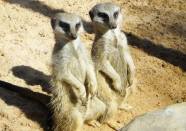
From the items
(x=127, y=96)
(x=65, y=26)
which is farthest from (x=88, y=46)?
(x=65, y=26)

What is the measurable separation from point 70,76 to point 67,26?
16.6 inches

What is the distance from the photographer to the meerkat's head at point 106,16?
5.06 m

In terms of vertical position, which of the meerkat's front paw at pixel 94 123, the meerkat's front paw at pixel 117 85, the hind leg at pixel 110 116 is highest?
the meerkat's front paw at pixel 117 85

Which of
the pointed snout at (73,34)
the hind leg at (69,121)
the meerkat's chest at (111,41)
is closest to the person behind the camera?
the pointed snout at (73,34)

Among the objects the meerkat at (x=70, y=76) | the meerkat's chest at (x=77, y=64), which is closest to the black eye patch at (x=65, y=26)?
the meerkat at (x=70, y=76)

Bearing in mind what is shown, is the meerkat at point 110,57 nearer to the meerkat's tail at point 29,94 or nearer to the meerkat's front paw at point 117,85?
the meerkat's front paw at point 117,85

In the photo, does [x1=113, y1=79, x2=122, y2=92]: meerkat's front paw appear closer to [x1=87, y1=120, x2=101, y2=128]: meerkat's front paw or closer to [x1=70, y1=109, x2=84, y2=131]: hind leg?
[x1=87, y1=120, x2=101, y2=128]: meerkat's front paw

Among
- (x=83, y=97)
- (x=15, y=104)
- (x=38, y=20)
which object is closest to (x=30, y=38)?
(x=38, y=20)

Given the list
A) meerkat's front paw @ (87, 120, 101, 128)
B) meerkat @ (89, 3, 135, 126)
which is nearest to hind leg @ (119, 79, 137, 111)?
meerkat @ (89, 3, 135, 126)

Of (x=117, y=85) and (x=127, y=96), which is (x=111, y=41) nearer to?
(x=117, y=85)

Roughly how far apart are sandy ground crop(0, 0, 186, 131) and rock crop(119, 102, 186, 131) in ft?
4.60

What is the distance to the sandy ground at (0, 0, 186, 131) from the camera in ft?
Result: 17.7

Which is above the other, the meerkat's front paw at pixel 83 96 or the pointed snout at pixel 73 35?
the pointed snout at pixel 73 35

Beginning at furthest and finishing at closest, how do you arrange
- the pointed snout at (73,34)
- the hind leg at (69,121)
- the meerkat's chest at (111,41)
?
the meerkat's chest at (111,41), the hind leg at (69,121), the pointed snout at (73,34)
